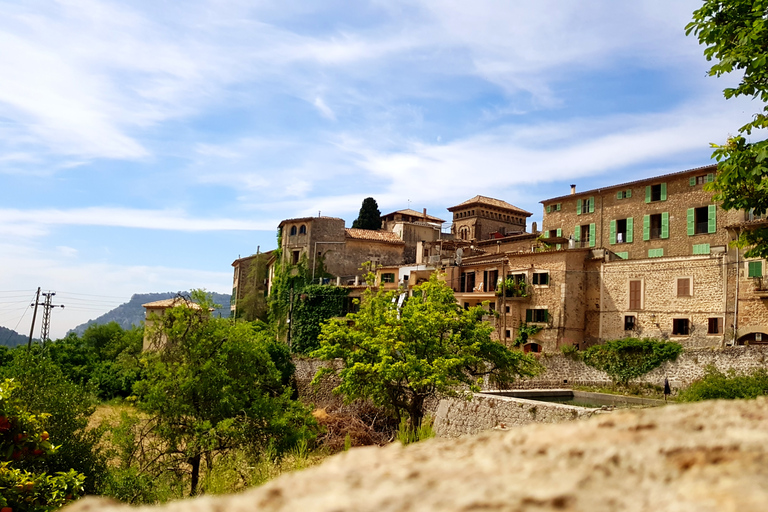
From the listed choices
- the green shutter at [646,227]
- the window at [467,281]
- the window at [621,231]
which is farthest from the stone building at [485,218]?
the green shutter at [646,227]

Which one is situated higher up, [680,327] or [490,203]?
[490,203]

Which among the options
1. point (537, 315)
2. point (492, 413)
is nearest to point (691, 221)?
point (537, 315)

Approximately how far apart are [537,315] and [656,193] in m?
11.1

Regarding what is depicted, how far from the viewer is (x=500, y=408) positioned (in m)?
16.7

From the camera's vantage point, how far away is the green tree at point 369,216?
70312 millimetres

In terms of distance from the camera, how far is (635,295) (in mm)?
36406

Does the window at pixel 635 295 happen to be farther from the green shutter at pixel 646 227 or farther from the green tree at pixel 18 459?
the green tree at pixel 18 459

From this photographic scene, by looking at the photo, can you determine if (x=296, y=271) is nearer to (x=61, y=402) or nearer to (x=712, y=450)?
(x=61, y=402)

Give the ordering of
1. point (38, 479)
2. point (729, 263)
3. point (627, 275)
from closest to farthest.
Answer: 1. point (38, 479)
2. point (729, 263)
3. point (627, 275)

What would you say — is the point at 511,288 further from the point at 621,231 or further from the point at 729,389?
the point at 729,389

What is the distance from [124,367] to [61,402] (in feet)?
105

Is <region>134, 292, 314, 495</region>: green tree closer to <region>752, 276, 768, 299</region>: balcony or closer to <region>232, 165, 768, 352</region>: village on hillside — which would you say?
<region>232, 165, 768, 352</region>: village on hillside

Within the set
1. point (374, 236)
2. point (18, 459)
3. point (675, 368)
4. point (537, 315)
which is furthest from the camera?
point (374, 236)

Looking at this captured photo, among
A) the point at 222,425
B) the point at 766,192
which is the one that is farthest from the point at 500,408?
the point at 766,192
